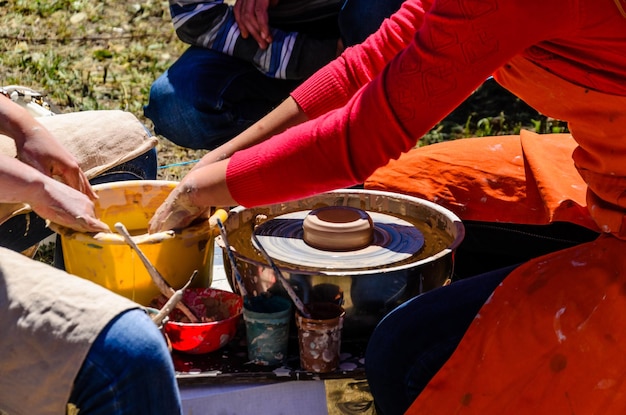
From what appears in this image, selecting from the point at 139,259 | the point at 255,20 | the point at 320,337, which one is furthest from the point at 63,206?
the point at 255,20

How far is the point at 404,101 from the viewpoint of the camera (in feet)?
5.02

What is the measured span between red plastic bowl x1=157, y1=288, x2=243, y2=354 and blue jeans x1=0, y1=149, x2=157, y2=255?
53 centimetres

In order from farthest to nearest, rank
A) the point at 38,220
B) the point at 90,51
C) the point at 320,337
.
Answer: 1. the point at 90,51
2. the point at 38,220
3. the point at 320,337

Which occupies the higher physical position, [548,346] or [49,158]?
[49,158]

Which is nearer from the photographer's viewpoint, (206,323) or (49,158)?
(206,323)

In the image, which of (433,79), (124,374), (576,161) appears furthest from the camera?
(576,161)

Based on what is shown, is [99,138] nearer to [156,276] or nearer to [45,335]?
[156,276]

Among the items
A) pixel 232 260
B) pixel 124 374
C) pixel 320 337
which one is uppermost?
pixel 124 374

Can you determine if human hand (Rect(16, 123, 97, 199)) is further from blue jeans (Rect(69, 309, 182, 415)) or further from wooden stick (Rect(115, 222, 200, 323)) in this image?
blue jeans (Rect(69, 309, 182, 415))

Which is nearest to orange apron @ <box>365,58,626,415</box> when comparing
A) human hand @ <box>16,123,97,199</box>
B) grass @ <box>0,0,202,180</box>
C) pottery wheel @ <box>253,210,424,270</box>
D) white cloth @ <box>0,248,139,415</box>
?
pottery wheel @ <box>253,210,424,270</box>

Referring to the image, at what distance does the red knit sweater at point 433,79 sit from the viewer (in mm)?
1416

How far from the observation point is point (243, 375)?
1850mm

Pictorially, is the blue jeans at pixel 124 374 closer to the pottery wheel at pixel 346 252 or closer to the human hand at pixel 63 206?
the human hand at pixel 63 206

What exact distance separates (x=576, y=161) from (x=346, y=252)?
0.65 meters
